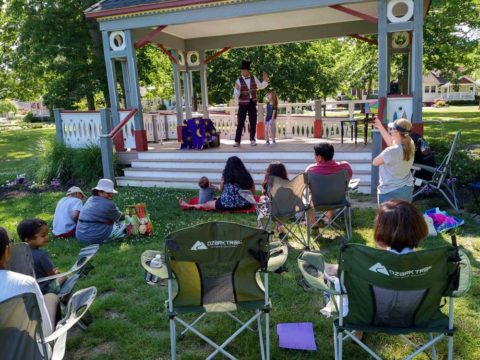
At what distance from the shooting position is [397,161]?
4395 mm

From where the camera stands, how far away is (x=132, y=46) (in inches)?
365

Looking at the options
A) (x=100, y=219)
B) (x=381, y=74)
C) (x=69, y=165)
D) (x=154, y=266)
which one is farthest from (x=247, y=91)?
(x=154, y=266)

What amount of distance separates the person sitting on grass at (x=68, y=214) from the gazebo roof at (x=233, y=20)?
4.74 meters

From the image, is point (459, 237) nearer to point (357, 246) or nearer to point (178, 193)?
point (357, 246)

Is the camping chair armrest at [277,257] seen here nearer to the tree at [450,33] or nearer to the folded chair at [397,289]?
the folded chair at [397,289]

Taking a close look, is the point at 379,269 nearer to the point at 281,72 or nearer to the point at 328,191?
the point at 328,191

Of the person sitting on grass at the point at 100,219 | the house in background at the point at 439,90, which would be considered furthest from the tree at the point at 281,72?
→ the house in background at the point at 439,90

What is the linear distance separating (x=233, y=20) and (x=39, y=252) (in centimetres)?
788

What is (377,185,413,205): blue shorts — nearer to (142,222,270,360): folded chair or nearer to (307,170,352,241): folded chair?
(307,170,352,241): folded chair

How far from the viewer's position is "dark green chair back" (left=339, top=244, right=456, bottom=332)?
2.23m

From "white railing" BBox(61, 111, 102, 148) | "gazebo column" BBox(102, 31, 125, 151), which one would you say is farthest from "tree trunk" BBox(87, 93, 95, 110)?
"gazebo column" BBox(102, 31, 125, 151)

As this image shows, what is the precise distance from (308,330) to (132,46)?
782 centimetres

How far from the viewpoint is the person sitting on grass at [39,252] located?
125 inches

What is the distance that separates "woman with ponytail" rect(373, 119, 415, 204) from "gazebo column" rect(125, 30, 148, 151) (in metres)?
6.25
